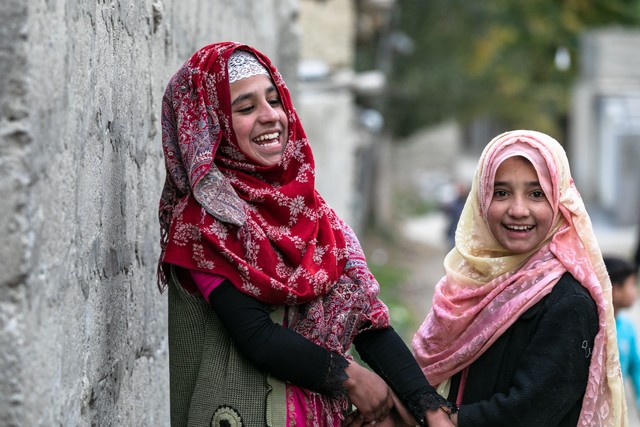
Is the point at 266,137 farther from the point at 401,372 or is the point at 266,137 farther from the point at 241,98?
the point at 401,372

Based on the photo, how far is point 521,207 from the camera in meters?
2.67

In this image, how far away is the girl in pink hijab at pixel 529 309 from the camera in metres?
2.58

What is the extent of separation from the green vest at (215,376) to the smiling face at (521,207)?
73 centimetres

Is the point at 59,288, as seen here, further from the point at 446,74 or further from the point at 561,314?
the point at 446,74

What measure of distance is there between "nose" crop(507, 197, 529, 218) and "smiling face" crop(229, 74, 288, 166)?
62 cm

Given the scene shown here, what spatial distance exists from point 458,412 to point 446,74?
16304 mm

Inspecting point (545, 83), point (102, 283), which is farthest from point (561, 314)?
point (545, 83)

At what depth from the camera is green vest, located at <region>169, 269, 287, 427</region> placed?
2.42m

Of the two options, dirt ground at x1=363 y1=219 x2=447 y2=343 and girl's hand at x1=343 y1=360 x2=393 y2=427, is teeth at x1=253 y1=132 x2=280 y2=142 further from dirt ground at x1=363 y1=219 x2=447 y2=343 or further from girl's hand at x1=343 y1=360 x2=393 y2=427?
dirt ground at x1=363 y1=219 x2=447 y2=343

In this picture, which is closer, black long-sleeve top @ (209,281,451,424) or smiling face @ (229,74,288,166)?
black long-sleeve top @ (209,281,451,424)

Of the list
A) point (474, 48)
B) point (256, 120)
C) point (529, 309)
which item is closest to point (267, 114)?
point (256, 120)

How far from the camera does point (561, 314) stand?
2.59 meters

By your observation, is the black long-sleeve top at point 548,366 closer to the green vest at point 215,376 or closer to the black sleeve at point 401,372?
the black sleeve at point 401,372

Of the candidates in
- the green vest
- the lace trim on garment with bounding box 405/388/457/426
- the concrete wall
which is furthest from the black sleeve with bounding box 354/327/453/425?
the concrete wall
